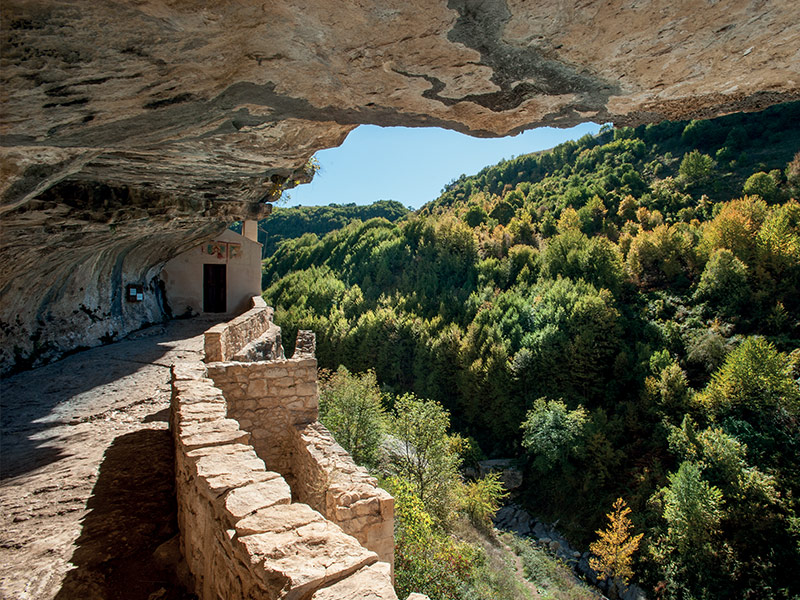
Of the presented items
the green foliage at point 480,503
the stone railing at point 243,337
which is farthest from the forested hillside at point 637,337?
the stone railing at point 243,337

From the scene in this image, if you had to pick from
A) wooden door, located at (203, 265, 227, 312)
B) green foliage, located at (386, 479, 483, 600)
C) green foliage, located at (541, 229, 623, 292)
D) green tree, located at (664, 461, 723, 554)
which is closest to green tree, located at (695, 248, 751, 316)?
green foliage, located at (541, 229, 623, 292)

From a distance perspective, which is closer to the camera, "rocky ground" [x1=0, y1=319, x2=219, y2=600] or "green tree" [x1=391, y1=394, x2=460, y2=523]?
"rocky ground" [x1=0, y1=319, x2=219, y2=600]

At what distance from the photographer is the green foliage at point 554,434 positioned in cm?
2097

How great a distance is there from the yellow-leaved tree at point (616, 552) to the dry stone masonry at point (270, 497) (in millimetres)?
15235

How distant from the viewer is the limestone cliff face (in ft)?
7.91

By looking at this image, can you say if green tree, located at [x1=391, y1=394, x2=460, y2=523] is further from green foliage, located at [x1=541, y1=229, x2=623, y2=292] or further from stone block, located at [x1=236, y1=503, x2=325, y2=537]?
green foliage, located at [x1=541, y1=229, x2=623, y2=292]

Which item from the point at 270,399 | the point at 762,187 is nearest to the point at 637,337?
the point at 762,187

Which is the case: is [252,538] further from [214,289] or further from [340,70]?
[214,289]

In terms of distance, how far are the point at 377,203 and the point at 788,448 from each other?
73072 millimetres

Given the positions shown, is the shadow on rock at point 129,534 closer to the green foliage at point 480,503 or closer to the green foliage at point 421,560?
the green foliage at point 421,560

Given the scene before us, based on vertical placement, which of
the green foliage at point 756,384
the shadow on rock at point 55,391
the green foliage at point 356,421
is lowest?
the green foliage at point 356,421

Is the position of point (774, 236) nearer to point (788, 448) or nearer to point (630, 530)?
point (788, 448)

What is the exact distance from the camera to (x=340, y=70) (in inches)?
127

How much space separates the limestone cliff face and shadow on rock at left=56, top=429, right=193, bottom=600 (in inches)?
119
